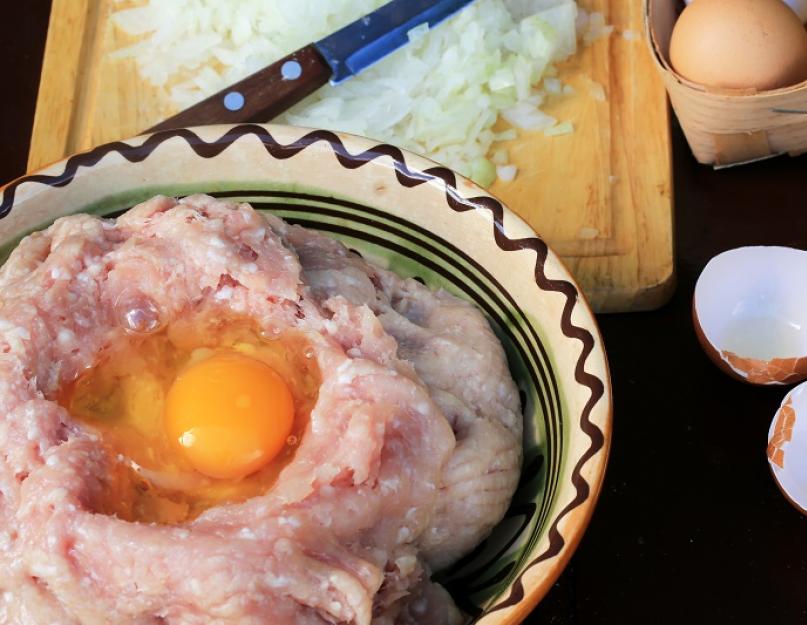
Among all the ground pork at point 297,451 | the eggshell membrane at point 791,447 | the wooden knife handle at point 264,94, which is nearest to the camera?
the ground pork at point 297,451

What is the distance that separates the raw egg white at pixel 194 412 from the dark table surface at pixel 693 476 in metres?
0.87

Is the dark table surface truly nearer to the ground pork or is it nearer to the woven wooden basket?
the woven wooden basket

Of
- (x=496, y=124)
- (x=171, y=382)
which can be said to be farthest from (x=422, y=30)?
(x=171, y=382)

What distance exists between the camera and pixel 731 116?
3.01 m

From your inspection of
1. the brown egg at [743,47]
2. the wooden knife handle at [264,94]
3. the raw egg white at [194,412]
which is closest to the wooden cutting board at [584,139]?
the brown egg at [743,47]

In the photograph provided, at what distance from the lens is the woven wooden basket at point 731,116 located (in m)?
2.96

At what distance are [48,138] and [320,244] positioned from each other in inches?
52.7

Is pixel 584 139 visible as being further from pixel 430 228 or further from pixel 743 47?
pixel 430 228

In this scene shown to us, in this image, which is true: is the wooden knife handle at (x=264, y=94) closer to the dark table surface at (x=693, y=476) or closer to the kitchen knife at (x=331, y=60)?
the kitchen knife at (x=331, y=60)

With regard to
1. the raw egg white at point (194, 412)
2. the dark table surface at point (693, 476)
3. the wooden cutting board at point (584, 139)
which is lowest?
the dark table surface at point (693, 476)

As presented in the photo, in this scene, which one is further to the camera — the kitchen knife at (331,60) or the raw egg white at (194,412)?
the kitchen knife at (331,60)

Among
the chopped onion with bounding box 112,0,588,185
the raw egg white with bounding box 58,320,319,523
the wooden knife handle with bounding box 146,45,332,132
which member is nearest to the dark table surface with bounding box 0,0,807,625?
the chopped onion with bounding box 112,0,588,185

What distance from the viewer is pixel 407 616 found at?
2.07 m

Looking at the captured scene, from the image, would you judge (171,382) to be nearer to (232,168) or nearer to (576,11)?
(232,168)
